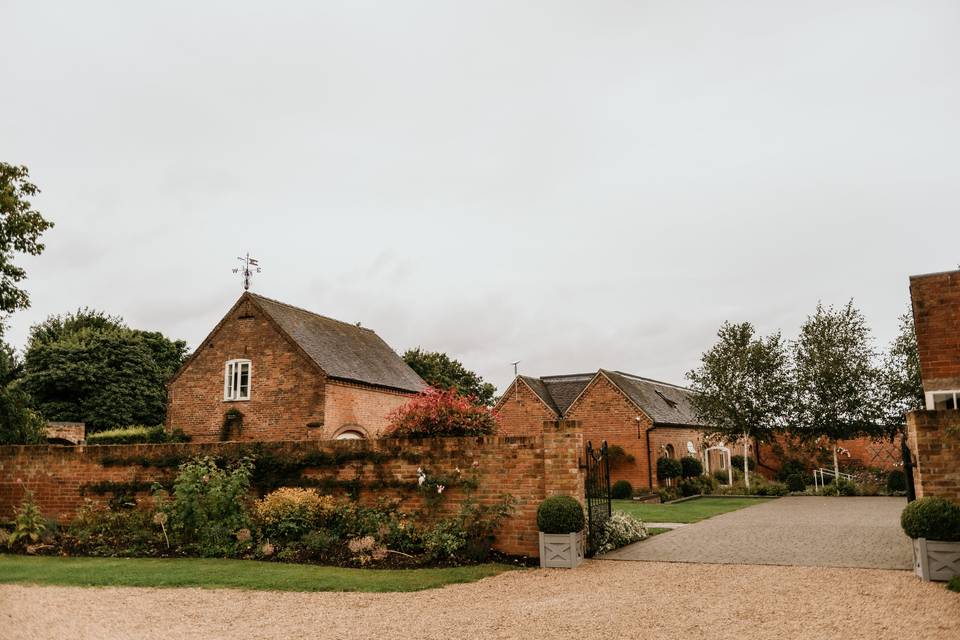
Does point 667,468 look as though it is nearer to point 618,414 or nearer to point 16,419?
point 618,414

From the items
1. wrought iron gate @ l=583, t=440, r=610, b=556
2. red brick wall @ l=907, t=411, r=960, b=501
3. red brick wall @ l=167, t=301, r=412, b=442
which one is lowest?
wrought iron gate @ l=583, t=440, r=610, b=556

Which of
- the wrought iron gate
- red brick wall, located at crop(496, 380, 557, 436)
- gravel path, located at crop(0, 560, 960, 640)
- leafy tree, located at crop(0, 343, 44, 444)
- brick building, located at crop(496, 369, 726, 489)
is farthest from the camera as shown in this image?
red brick wall, located at crop(496, 380, 557, 436)

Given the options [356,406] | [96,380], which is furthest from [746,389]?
[96,380]

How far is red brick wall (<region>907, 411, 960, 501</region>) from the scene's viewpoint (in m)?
9.92

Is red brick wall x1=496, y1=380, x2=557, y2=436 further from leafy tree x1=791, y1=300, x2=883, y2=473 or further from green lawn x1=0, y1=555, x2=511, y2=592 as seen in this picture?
green lawn x1=0, y1=555, x2=511, y2=592

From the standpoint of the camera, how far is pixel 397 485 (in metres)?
13.4

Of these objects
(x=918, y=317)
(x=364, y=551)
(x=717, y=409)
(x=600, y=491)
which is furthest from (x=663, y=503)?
(x=364, y=551)

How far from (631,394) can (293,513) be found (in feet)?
80.6

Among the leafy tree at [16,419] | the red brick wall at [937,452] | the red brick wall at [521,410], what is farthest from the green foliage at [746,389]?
the leafy tree at [16,419]

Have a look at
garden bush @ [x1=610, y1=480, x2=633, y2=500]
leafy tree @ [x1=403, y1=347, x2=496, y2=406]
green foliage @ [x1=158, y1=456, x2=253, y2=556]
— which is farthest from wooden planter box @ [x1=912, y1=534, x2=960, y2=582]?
leafy tree @ [x1=403, y1=347, x2=496, y2=406]

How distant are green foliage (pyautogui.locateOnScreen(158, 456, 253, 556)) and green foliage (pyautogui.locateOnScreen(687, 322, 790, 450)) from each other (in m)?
25.5

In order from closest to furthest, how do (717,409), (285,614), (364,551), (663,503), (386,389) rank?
(285,614) < (364,551) < (663,503) < (386,389) < (717,409)

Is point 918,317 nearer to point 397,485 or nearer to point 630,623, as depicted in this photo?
point 630,623

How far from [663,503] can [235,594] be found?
21.2 meters
